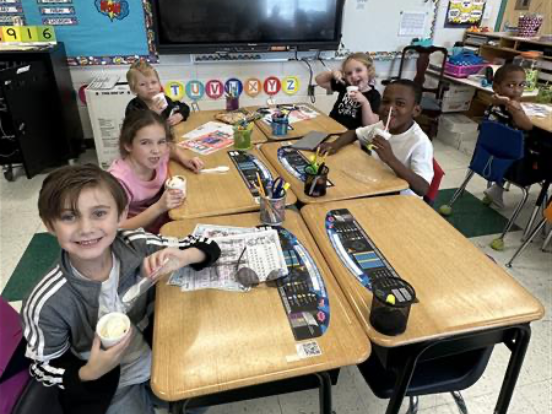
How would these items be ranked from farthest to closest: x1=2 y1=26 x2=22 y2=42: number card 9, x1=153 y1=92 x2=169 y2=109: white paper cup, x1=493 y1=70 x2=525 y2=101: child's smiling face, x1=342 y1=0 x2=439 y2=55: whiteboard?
1. x1=342 y1=0 x2=439 y2=55: whiteboard
2. x1=2 y1=26 x2=22 y2=42: number card 9
3. x1=493 y1=70 x2=525 y2=101: child's smiling face
4. x1=153 y1=92 x2=169 y2=109: white paper cup

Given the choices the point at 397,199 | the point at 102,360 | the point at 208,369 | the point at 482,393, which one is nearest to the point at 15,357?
the point at 102,360

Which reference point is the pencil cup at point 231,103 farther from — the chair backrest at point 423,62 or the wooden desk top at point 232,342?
the chair backrest at point 423,62

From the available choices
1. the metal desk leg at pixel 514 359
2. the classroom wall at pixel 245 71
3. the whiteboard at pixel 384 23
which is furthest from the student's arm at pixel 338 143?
the whiteboard at pixel 384 23

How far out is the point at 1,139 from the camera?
3312mm

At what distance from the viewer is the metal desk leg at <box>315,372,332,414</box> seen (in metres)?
0.95

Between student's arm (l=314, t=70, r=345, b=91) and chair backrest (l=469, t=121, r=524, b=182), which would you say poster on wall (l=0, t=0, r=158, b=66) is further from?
chair backrest (l=469, t=121, r=524, b=182)

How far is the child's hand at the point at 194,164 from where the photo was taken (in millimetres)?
1807

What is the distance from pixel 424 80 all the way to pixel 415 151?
9.89 feet

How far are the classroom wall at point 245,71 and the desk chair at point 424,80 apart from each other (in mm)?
189

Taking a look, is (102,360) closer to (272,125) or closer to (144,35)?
(272,125)

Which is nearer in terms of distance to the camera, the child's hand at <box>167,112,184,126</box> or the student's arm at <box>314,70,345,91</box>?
the child's hand at <box>167,112,184,126</box>

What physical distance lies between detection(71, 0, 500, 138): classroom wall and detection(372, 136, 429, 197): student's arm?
8.55 ft

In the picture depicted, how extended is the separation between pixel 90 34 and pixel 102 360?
3454 millimetres

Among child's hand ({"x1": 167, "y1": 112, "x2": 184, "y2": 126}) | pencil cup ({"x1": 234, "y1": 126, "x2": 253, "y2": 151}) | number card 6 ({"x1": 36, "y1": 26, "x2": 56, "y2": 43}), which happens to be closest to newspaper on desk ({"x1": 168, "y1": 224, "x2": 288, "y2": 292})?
pencil cup ({"x1": 234, "y1": 126, "x2": 253, "y2": 151})
